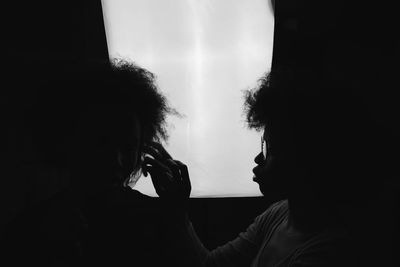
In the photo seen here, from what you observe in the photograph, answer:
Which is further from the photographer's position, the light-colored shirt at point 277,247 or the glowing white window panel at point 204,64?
the glowing white window panel at point 204,64

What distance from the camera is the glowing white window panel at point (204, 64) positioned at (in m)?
0.84

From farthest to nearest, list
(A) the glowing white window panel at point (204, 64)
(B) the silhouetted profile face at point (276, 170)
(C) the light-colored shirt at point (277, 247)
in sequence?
(A) the glowing white window panel at point (204, 64), (B) the silhouetted profile face at point (276, 170), (C) the light-colored shirt at point (277, 247)

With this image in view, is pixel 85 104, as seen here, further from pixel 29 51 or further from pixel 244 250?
pixel 244 250

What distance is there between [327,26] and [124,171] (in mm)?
663

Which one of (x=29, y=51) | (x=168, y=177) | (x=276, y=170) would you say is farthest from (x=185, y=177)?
(x=29, y=51)

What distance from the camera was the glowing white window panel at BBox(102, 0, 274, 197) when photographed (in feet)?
2.76

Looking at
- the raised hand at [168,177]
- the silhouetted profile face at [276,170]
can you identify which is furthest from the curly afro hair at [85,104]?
the silhouetted profile face at [276,170]

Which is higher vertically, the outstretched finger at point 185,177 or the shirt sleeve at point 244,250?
the outstretched finger at point 185,177

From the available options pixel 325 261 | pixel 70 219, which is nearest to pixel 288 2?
pixel 325 261

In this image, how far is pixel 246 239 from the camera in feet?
2.66

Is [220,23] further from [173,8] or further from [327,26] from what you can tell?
[327,26]

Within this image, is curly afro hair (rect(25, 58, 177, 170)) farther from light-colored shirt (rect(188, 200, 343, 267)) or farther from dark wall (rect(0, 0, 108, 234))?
light-colored shirt (rect(188, 200, 343, 267))

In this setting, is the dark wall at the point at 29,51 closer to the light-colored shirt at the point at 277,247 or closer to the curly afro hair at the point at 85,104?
the curly afro hair at the point at 85,104

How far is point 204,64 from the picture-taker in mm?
855
